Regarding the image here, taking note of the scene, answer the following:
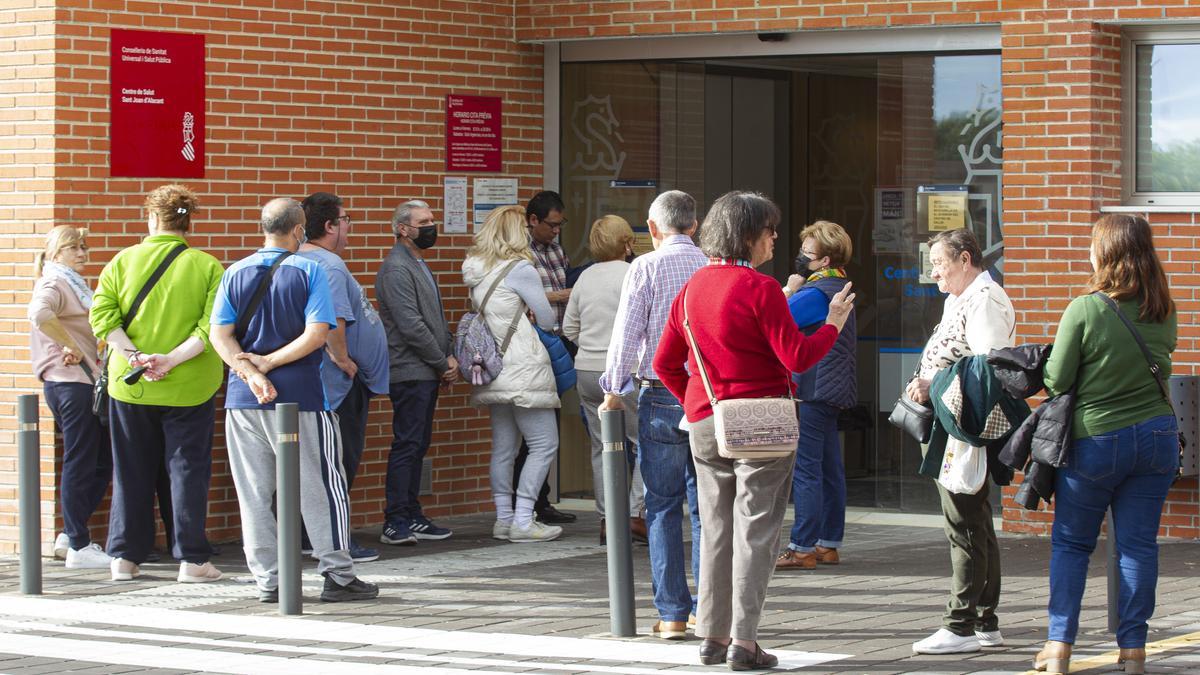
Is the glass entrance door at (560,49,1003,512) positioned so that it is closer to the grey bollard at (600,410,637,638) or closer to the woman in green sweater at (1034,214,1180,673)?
the grey bollard at (600,410,637,638)

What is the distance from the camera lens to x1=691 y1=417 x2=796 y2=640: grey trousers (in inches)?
297

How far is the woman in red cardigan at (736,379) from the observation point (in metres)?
7.44

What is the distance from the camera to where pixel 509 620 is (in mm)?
8945

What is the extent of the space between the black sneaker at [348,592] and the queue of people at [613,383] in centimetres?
1

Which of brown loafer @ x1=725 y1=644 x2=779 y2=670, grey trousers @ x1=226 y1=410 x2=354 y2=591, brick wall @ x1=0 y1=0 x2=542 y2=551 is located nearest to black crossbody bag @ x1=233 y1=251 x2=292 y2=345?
grey trousers @ x1=226 y1=410 x2=354 y2=591

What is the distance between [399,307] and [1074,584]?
5.33m

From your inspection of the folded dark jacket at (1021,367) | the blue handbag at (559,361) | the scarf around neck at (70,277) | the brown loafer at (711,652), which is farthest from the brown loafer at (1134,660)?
the scarf around neck at (70,277)

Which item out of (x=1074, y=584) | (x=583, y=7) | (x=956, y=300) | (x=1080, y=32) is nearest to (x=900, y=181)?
(x=1080, y=32)

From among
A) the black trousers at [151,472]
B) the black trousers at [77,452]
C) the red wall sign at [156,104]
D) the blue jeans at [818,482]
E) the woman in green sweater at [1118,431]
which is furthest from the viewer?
the red wall sign at [156,104]

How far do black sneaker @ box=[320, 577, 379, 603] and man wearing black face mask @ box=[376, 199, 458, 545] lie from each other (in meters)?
2.05

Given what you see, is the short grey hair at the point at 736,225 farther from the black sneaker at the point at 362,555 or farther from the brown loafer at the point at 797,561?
the black sneaker at the point at 362,555

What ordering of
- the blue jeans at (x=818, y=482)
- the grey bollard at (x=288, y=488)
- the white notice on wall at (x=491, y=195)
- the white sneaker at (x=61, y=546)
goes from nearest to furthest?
1. the grey bollard at (x=288, y=488)
2. the blue jeans at (x=818, y=482)
3. the white sneaker at (x=61, y=546)
4. the white notice on wall at (x=491, y=195)

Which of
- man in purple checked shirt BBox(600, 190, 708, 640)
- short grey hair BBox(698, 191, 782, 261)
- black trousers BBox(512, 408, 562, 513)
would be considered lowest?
black trousers BBox(512, 408, 562, 513)

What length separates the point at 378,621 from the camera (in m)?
8.92
